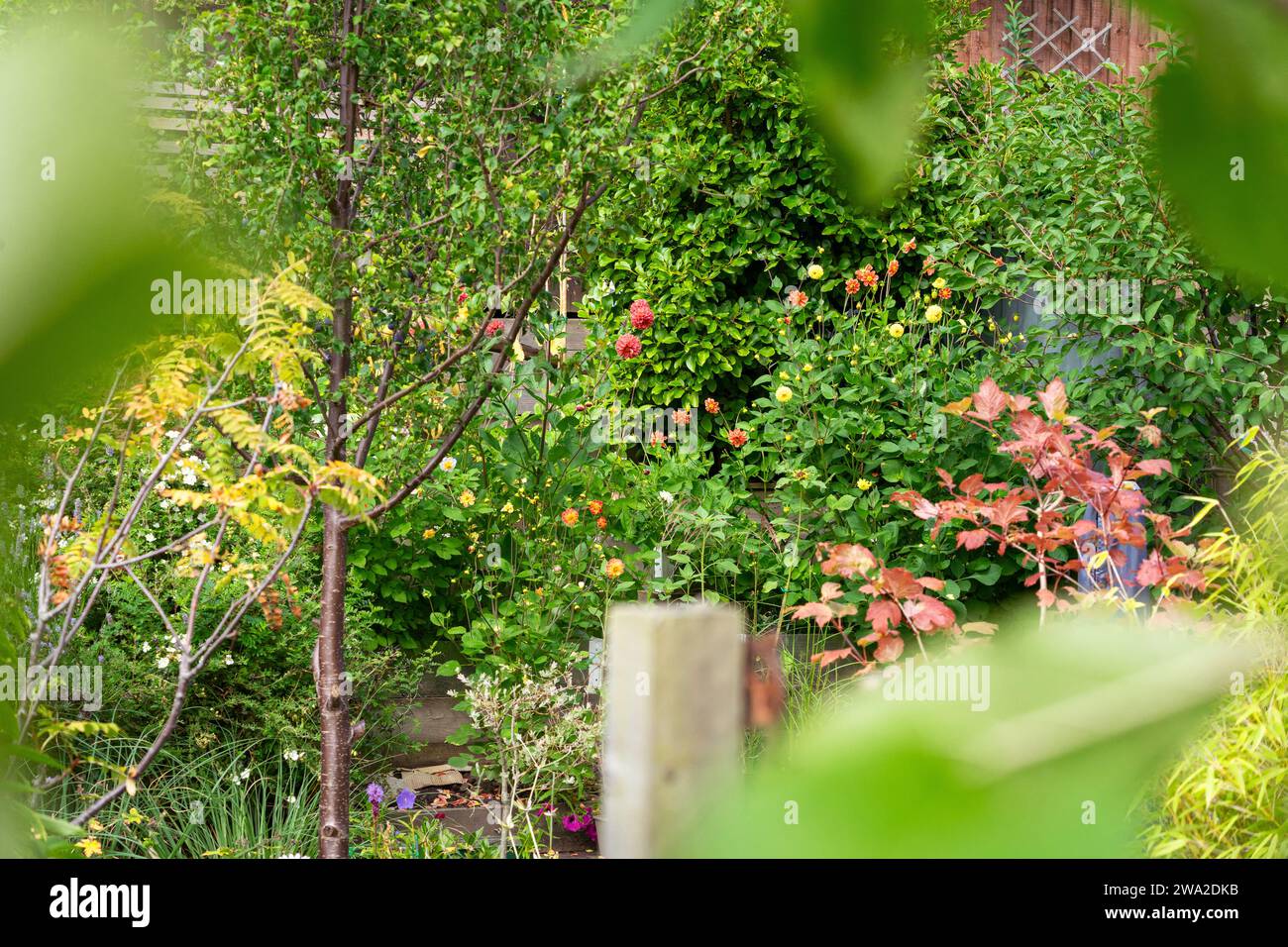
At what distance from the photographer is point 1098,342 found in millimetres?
3107

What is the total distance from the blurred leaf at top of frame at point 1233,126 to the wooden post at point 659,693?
0.63ft

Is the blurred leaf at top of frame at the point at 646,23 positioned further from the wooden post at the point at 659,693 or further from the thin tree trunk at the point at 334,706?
the thin tree trunk at the point at 334,706

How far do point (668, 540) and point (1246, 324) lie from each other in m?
1.62

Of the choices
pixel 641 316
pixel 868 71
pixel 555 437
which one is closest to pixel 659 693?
pixel 868 71

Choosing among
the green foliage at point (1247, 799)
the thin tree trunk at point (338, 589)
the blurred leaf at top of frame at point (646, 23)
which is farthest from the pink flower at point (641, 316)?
the blurred leaf at top of frame at point (646, 23)

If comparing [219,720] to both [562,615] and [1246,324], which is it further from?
[1246,324]

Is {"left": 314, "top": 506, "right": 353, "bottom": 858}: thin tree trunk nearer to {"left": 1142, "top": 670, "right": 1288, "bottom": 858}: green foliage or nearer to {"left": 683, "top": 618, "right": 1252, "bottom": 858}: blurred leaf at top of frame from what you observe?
{"left": 1142, "top": 670, "right": 1288, "bottom": 858}: green foliage

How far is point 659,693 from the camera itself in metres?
0.35

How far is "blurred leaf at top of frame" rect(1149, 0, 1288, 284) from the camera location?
13cm

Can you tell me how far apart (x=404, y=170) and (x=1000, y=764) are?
8.30 ft

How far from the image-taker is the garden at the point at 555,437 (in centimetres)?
210

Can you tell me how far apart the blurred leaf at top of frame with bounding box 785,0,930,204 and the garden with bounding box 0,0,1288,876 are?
545 mm

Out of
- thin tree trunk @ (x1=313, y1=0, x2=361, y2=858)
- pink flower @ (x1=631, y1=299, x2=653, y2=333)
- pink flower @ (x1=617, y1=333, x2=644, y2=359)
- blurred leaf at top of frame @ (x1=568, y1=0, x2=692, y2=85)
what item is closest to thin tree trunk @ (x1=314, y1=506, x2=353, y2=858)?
thin tree trunk @ (x1=313, y1=0, x2=361, y2=858)
